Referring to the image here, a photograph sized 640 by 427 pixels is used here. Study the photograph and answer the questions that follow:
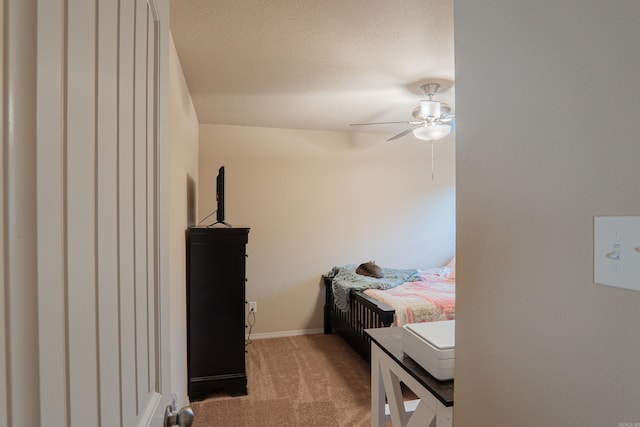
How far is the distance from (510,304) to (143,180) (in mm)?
884

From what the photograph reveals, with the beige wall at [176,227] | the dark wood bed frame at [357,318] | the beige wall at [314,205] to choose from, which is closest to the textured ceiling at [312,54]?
the beige wall at [176,227]

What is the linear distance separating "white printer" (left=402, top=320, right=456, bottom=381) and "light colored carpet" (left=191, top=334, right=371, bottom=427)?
1.44 m

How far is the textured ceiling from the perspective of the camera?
5.92 feet

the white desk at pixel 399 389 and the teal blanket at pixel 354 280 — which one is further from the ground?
the white desk at pixel 399 389

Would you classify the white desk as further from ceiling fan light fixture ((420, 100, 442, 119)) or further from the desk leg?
ceiling fan light fixture ((420, 100, 442, 119))

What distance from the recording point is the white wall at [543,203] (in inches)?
23.2

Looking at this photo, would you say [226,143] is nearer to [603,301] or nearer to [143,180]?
[143,180]

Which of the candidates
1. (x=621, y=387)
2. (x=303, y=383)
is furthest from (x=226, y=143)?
(x=621, y=387)

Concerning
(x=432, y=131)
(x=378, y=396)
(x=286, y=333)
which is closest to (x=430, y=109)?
(x=432, y=131)

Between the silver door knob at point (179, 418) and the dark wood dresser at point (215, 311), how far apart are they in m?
1.77

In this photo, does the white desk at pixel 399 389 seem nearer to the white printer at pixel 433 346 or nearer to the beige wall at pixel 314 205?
the white printer at pixel 433 346

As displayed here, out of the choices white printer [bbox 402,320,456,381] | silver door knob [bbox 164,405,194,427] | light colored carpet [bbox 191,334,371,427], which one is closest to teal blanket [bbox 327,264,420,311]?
light colored carpet [bbox 191,334,371,427]

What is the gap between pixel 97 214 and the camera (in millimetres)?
537

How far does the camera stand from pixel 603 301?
2.01ft
